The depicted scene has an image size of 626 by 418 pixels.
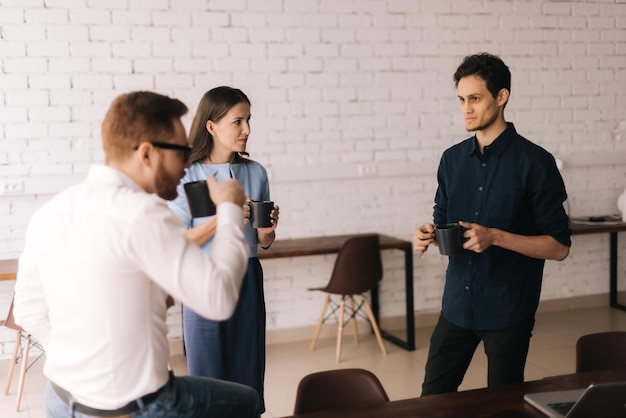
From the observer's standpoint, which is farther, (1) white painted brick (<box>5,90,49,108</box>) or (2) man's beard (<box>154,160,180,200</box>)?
(1) white painted brick (<box>5,90,49,108</box>)

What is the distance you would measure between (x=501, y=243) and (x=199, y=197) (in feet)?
3.60

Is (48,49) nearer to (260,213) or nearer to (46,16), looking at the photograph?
(46,16)

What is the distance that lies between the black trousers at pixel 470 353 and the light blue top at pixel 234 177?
0.75m

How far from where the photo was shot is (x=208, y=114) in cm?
264

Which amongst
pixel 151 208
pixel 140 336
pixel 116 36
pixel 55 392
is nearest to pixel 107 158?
pixel 151 208

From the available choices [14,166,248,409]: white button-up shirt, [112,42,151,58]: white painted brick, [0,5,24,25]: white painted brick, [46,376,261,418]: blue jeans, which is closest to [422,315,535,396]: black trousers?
[46,376,261,418]: blue jeans

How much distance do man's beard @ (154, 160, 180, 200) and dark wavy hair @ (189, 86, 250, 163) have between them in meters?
→ 1.08

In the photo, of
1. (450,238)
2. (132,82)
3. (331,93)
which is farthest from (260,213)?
(331,93)

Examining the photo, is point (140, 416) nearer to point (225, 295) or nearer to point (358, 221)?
point (225, 295)

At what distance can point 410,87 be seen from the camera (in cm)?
533

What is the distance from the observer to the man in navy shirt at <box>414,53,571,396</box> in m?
2.49

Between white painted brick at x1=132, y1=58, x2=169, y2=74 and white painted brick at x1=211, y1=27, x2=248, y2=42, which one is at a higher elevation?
white painted brick at x1=211, y1=27, x2=248, y2=42

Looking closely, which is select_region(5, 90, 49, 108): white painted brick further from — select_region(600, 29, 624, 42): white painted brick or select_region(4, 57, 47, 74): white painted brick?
select_region(600, 29, 624, 42): white painted brick

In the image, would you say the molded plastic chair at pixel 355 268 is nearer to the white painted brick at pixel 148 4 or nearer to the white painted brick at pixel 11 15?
the white painted brick at pixel 148 4
